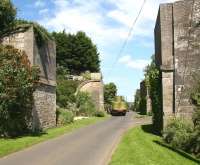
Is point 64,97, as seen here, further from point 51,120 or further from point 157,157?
point 157,157

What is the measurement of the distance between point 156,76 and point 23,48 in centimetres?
846

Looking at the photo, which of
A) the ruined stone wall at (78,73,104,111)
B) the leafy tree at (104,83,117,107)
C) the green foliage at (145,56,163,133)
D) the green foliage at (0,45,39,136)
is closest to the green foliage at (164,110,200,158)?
the green foliage at (145,56,163,133)

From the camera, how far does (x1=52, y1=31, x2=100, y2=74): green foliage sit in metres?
67.5

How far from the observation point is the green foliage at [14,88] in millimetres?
21047

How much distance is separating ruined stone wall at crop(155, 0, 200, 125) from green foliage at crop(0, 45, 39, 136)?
752 centimetres

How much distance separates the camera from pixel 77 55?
67.8m

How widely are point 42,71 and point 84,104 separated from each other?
20285 mm

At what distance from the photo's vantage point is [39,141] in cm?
1991

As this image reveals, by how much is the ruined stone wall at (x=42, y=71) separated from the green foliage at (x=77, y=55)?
36.0 metres

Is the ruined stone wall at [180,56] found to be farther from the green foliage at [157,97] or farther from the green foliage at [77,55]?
the green foliage at [77,55]

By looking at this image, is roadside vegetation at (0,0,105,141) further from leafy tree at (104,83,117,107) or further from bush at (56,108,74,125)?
leafy tree at (104,83,117,107)

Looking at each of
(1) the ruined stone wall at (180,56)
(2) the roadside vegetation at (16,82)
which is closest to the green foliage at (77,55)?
(2) the roadside vegetation at (16,82)

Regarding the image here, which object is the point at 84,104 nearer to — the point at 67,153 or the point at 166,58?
the point at 166,58

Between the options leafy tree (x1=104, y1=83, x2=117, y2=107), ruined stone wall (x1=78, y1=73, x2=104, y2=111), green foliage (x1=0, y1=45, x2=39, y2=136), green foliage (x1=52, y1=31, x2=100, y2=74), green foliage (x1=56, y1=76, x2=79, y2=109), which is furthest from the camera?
leafy tree (x1=104, y1=83, x2=117, y2=107)
